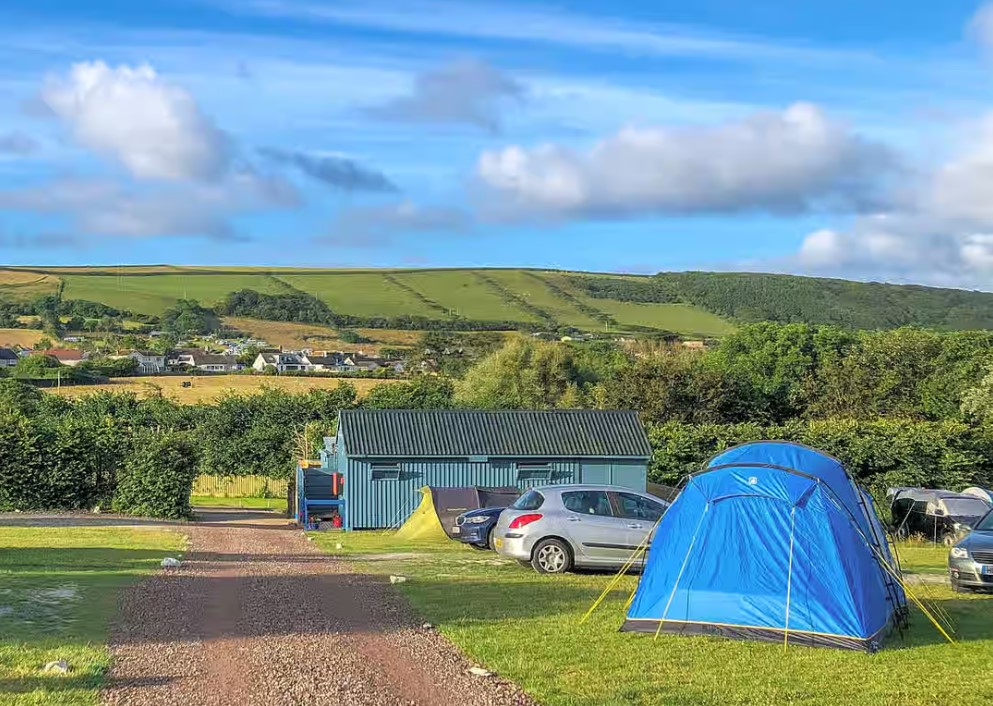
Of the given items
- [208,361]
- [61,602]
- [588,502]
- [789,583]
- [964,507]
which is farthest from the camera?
[208,361]

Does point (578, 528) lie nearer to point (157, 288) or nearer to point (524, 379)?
point (524, 379)

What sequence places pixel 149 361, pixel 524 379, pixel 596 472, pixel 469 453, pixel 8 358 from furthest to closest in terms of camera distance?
pixel 149 361 → pixel 8 358 → pixel 524 379 → pixel 596 472 → pixel 469 453

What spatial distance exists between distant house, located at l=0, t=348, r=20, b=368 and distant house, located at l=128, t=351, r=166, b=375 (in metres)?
8.25

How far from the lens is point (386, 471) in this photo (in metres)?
32.5

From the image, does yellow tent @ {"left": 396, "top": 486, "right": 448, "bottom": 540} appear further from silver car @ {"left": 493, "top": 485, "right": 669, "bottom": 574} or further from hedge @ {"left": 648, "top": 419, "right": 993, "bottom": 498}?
hedge @ {"left": 648, "top": 419, "right": 993, "bottom": 498}


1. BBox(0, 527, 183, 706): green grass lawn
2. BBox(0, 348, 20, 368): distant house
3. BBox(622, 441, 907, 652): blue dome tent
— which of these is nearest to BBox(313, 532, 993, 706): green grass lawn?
BBox(622, 441, 907, 652): blue dome tent

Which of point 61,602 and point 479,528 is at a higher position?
point 61,602

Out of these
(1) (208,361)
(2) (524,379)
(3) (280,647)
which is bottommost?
(3) (280,647)

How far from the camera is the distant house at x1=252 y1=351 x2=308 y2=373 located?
295 feet

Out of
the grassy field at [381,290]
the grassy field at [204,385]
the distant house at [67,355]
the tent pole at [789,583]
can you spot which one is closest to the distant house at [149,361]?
the distant house at [67,355]

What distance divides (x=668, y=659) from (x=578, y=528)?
288 inches

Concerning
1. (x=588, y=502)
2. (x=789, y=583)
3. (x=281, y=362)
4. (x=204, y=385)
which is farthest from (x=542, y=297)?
(x=789, y=583)

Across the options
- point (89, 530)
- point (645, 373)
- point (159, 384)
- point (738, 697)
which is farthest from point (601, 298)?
point (738, 697)

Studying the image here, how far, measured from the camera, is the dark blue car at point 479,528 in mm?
23672
